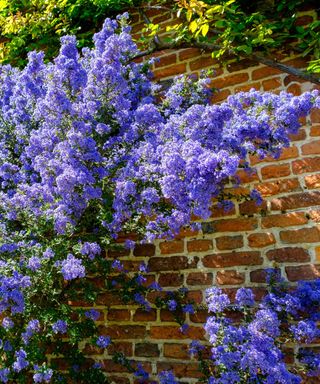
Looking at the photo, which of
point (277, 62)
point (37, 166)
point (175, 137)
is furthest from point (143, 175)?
point (277, 62)

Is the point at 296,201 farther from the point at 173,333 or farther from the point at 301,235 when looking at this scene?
the point at 173,333

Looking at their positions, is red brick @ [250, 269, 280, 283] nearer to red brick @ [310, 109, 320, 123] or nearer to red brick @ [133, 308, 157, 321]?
red brick @ [133, 308, 157, 321]

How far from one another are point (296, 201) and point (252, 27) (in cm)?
120

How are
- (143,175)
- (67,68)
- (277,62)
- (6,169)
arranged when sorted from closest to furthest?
(143,175), (67,68), (6,169), (277,62)

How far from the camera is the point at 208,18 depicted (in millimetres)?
2854

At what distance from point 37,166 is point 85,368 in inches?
55.0

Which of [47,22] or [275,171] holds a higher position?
[47,22]

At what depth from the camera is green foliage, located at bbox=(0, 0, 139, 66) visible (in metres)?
3.45

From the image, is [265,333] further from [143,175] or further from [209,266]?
[143,175]

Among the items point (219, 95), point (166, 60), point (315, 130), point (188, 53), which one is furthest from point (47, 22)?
point (315, 130)

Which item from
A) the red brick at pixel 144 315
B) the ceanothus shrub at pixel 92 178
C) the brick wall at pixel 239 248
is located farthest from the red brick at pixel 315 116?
the red brick at pixel 144 315

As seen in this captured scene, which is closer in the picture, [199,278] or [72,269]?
[72,269]

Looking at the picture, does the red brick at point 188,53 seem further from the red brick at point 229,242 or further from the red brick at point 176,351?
the red brick at point 176,351

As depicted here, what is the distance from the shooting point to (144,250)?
296cm
